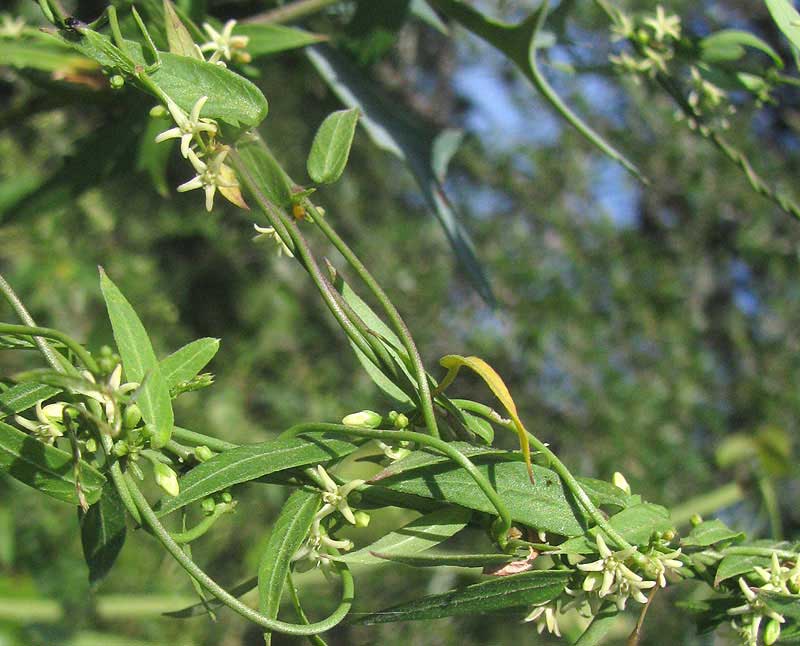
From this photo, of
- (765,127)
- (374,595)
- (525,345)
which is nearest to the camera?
(374,595)

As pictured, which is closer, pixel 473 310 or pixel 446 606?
pixel 446 606

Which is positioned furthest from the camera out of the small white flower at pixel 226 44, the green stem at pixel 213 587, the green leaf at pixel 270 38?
the green leaf at pixel 270 38

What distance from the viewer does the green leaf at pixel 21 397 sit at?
→ 27 cm

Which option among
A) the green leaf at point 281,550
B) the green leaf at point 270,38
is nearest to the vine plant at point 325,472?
the green leaf at point 281,550

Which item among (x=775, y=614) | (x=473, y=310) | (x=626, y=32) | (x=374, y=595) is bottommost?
(x=374, y=595)

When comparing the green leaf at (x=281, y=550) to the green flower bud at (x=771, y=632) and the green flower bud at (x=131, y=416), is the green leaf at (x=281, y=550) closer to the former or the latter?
the green flower bud at (x=131, y=416)

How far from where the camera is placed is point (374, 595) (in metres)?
1.13

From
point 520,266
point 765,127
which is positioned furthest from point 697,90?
point 765,127

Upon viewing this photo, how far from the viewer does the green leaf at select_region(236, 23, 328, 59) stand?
1.61 ft

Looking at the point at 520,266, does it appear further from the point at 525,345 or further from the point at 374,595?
the point at 374,595

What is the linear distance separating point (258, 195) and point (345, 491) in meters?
0.11

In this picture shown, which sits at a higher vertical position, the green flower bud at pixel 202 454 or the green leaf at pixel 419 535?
the green flower bud at pixel 202 454

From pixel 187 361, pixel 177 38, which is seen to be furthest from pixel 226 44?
pixel 187 361

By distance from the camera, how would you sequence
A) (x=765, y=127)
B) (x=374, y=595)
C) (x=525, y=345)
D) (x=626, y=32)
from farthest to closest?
(x=765, y=127) → (x=525, y=345) → (x=374, y=595) → (x=626, y=32)
